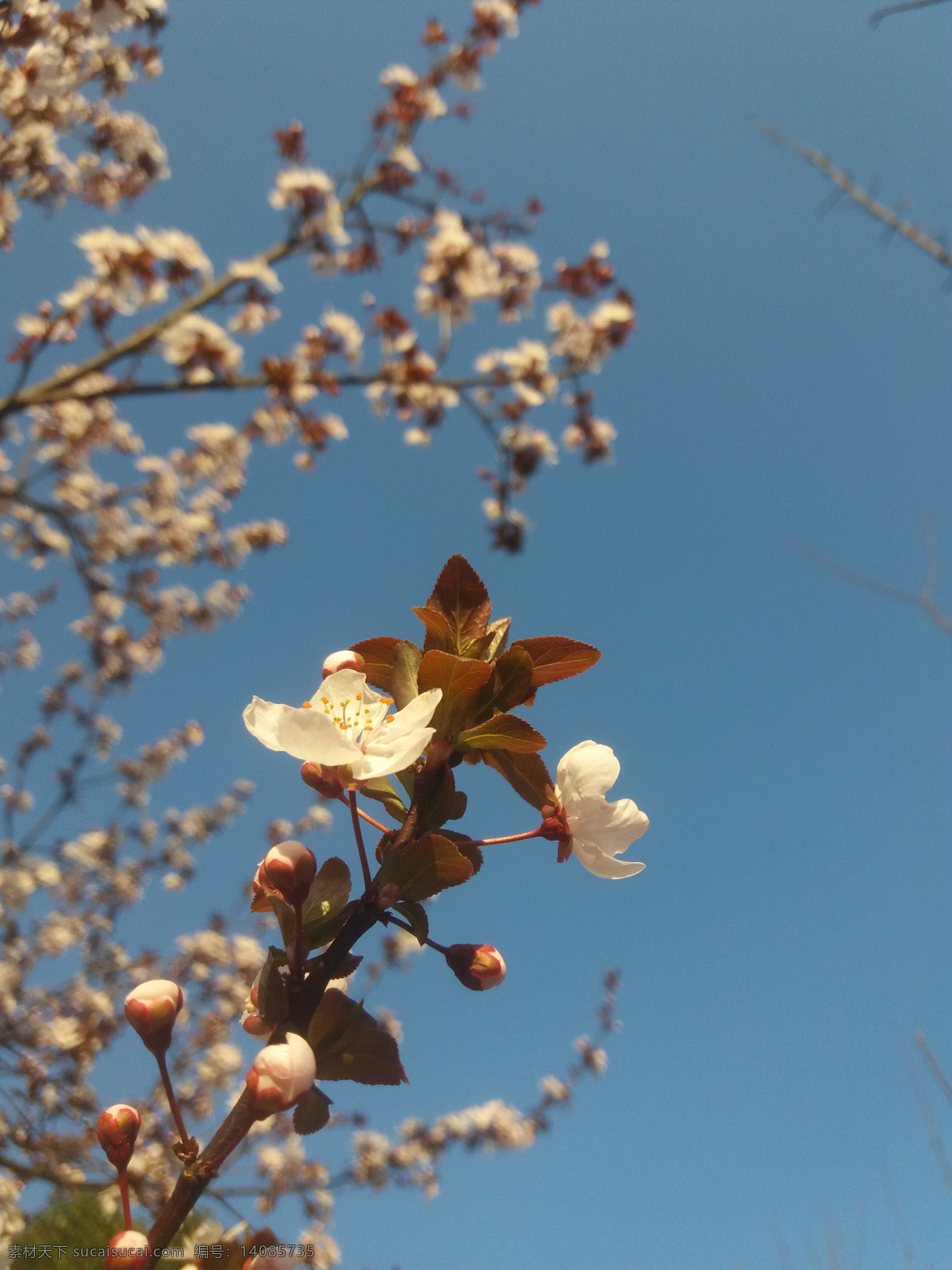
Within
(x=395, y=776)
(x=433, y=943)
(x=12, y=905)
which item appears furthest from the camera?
(x=12, y=905)

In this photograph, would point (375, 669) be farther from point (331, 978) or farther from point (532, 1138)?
point (532, 1138)

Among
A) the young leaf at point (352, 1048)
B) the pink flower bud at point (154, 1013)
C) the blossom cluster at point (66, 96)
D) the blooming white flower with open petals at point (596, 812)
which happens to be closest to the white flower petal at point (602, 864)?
the blooming white flower with open petals at point (596, 812)

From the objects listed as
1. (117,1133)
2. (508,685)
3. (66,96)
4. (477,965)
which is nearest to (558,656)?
(508,685)

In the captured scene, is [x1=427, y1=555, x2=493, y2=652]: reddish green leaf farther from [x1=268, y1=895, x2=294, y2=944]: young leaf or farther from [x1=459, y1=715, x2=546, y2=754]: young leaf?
[x1=268, y1=895, x2=294, y2=944]: young leaf

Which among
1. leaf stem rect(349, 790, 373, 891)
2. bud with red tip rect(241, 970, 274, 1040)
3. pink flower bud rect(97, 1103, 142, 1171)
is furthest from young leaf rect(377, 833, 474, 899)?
pink flower bud rect(97, 1103, 142, 1171)

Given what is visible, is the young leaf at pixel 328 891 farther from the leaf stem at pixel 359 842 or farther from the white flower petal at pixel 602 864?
the white flower petal at pixel 602 864

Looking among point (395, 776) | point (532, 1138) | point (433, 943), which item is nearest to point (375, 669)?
point (395, 776)

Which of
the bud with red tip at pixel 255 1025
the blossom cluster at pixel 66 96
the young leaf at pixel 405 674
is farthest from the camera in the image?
the blossom cluster at pixel 66 96
